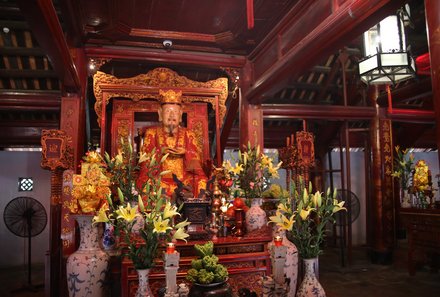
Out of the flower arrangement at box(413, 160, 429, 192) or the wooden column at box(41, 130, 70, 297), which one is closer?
the wooden column at box(41, 130, 70, 297)

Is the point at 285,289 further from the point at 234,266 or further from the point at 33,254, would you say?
the point at 33,254

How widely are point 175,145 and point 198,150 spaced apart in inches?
16.2

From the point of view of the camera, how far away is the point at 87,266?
281cm

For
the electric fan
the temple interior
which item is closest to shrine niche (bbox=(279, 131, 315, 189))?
the temple interior

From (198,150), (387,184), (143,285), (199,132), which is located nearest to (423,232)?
(387,184)

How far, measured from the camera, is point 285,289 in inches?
81.0

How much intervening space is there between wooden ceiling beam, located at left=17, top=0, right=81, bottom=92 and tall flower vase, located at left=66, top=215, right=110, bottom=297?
1346 mm

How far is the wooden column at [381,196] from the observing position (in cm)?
626

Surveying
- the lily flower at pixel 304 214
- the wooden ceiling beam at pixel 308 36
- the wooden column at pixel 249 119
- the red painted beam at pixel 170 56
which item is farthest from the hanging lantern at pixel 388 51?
the lily flower at pixel 304 214

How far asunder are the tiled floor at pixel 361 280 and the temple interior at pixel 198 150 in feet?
0.12

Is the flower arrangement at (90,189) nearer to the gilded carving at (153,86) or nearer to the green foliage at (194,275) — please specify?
the green foliage at (194,275)

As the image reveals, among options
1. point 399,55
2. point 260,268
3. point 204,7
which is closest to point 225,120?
point 204,7

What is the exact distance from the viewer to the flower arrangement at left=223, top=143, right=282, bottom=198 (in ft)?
12.9

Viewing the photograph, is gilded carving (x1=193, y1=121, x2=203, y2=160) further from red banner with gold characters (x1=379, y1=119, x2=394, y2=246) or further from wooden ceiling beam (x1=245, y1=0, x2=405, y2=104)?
red banner with gold characters (x1=379, y1=119, x2=394, y2=246)
